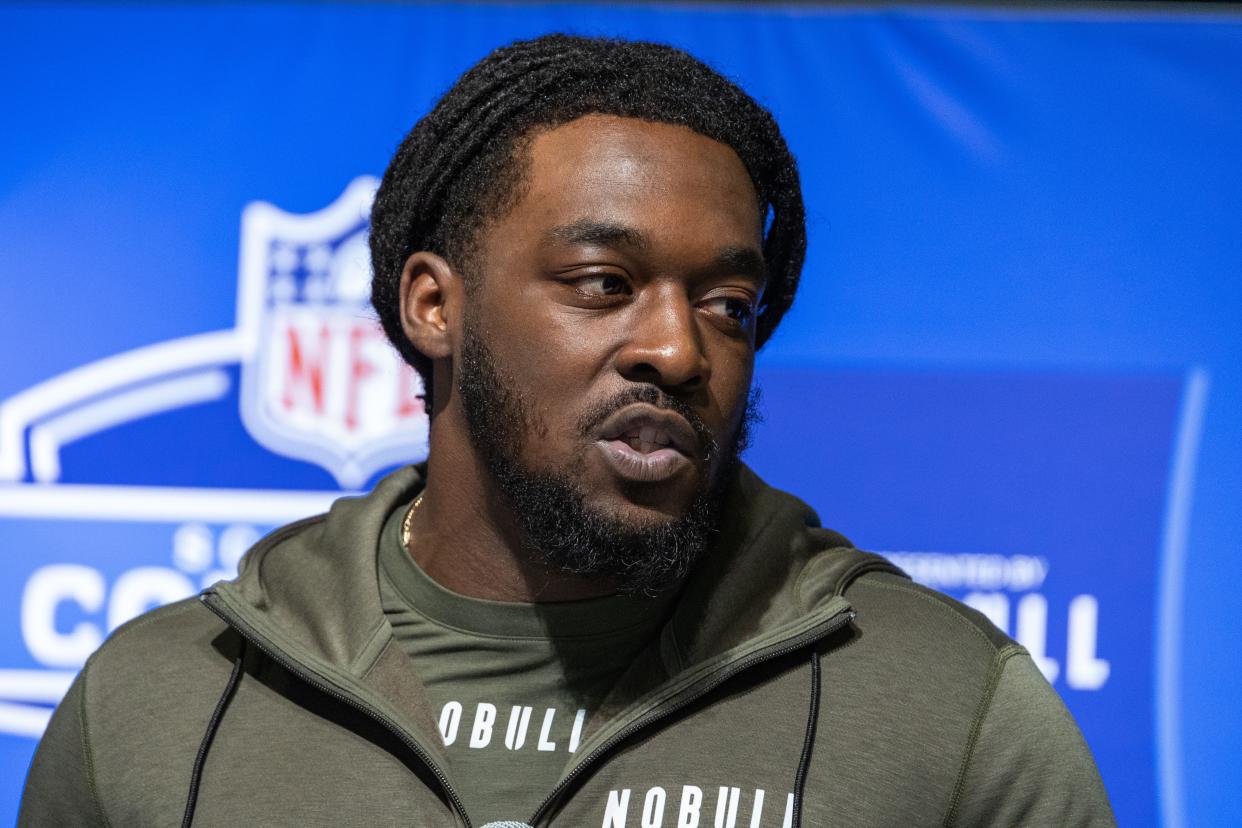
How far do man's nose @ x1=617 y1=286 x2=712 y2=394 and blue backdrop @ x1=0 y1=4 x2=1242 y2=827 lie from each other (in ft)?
2.88

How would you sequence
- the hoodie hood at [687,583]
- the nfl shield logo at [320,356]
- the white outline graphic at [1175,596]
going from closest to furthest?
the hoodie hood at [687,583], the white outline graphic at [1175,596], the nfl shield logo at [320,356]

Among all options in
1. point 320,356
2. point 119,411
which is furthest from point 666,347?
point 119,411

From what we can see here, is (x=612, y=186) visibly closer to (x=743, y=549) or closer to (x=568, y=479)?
(x=568, y=479)

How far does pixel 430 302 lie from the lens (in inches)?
59.8

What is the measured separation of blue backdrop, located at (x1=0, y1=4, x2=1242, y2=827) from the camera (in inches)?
81.7

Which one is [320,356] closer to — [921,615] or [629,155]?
[629,155]

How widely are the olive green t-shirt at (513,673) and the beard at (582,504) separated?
5cm

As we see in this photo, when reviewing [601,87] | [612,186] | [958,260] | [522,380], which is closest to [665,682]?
[522,380]

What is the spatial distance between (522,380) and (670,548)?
22 centimetres

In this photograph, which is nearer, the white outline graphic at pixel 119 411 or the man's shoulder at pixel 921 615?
the man's shoulder at pixel 921 615

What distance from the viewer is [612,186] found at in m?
1.34

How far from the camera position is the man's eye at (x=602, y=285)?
133 centimetres

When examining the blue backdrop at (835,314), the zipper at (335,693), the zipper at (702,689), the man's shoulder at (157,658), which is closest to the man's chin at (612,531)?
the zipper at (702,689)

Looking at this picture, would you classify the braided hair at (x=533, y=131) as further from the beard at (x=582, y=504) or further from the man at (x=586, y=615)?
the beard at (x=582, y=504)
